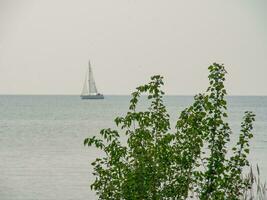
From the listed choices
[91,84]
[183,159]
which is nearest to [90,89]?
[91,84]

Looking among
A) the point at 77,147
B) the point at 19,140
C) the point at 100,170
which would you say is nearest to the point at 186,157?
the point at 100,170

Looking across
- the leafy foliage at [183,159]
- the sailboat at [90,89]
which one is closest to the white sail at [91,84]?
the sailboat at [90,89]

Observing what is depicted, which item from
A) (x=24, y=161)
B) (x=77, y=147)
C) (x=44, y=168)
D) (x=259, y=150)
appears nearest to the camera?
(x=44, y=168)

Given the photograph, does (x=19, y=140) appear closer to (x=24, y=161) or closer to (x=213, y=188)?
(x=24, y=161)

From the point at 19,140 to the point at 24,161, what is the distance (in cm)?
2153

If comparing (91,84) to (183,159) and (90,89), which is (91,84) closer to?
(90,89)

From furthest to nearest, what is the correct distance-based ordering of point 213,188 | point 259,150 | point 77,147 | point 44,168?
point 77,147 → point 259,150 → point 44,168 → point 213,188

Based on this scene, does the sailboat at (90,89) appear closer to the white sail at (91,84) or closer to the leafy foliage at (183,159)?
the white sail at (91,84)

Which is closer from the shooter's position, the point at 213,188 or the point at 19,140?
the point at 213,188

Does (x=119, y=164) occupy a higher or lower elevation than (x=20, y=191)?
higher

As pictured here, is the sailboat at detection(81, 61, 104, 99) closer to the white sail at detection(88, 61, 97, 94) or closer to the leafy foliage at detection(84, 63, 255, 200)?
the white sail at detection(88, 61, 97, 94)

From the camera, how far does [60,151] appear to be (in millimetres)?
53562

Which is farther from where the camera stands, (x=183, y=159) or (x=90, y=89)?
(x=90, y=89)

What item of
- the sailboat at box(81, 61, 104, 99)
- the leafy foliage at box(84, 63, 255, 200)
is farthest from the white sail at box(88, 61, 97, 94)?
the leafy foliage at box(84, 63, 255, 200)
